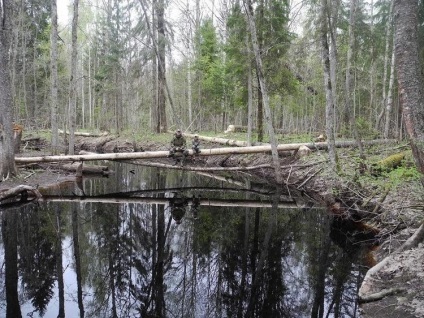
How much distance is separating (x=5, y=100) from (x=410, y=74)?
11.0 metres

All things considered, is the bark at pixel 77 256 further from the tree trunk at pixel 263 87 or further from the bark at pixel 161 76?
the bark at pixel 161 76

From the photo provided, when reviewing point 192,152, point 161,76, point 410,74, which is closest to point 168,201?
point 192,152

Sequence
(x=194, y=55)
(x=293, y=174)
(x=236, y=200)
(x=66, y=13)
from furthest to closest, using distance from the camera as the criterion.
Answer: (x=66, y=13) → (x=194, y=55) → (x=293, y=174) → (x=236, y=200)

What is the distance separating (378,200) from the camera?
24.3 ft

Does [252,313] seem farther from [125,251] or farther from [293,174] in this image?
[293,174]

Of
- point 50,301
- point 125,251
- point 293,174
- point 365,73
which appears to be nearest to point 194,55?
point 365,73

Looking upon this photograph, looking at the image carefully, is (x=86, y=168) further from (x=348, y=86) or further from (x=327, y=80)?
(x=348, y=86)

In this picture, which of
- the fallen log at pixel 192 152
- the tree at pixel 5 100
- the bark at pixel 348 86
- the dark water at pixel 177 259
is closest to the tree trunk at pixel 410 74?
the dark water at pixel 177 259

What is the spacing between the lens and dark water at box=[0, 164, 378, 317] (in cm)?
499

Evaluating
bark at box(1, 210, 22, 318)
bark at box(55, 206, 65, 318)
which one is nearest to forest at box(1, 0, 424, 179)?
bark at box(1, 210, 22, 318)

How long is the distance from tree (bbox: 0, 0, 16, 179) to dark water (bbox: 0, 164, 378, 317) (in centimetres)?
174

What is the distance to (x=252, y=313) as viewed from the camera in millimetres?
4750

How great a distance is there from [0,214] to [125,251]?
410cm

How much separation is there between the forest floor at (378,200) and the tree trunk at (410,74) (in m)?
1.45
